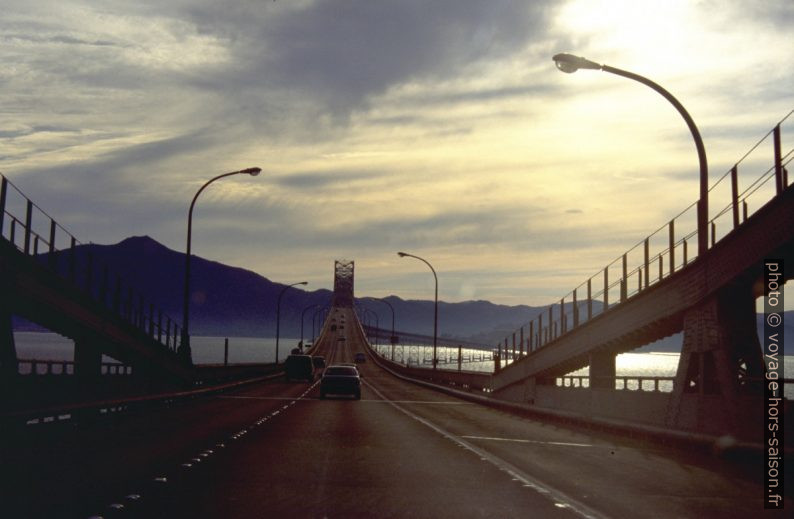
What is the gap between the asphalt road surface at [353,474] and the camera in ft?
34.8

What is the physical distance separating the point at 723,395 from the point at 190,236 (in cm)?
2937

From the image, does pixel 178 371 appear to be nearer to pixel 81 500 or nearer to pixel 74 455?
pixel 74 455

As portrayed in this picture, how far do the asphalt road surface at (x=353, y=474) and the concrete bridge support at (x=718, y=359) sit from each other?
3.57 ft

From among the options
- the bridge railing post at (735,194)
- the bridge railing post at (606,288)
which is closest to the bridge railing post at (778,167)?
the bridge railing post at (735,194)

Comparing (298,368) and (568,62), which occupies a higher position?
(568,62)

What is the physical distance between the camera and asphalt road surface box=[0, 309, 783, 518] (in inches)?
418

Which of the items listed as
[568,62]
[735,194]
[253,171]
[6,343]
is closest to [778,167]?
[735,194]

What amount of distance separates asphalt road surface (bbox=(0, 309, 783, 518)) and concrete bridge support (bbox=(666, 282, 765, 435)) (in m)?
1.09

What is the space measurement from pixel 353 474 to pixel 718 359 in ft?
32.3

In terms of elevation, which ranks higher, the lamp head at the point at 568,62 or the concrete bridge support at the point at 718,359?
the lamp head at the point at 568,62

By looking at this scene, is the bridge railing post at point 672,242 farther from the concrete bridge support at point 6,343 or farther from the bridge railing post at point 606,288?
the concrete bridge support at point 6,343

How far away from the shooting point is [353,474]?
549 inches

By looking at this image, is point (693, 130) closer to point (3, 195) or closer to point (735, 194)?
point (735, 194)

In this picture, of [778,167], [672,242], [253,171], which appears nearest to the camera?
[778,167]
